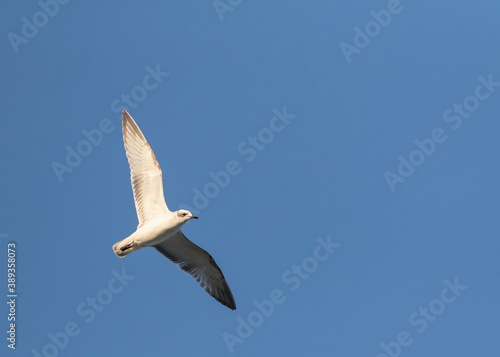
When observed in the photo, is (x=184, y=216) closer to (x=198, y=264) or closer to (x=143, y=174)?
(x=143, y=174)

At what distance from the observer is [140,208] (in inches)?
870

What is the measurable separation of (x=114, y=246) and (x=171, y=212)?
183 centimetres

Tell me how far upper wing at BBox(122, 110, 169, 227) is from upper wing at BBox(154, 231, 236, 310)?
1068mm

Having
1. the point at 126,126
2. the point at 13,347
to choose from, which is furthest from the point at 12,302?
the point at 126,126

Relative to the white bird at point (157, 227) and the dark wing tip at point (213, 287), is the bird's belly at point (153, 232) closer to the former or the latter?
the white bird at point (157, 227)

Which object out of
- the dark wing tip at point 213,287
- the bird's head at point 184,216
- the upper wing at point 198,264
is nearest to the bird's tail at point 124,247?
the bird's head at point 184,216

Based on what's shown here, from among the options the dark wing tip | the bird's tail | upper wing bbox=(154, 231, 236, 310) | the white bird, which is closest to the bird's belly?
the white bird

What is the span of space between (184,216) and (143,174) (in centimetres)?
230

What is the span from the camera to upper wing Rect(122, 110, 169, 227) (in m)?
22.0

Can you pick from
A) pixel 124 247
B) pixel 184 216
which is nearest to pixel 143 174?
pixel 184 216

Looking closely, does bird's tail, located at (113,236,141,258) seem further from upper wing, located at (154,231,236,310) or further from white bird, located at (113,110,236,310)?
upper wing, located at (154,231,236,310)

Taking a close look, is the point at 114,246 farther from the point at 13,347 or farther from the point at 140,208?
the point at 13,347

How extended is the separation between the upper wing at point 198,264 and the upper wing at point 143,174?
1068 mm

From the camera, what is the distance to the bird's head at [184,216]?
825 inches
